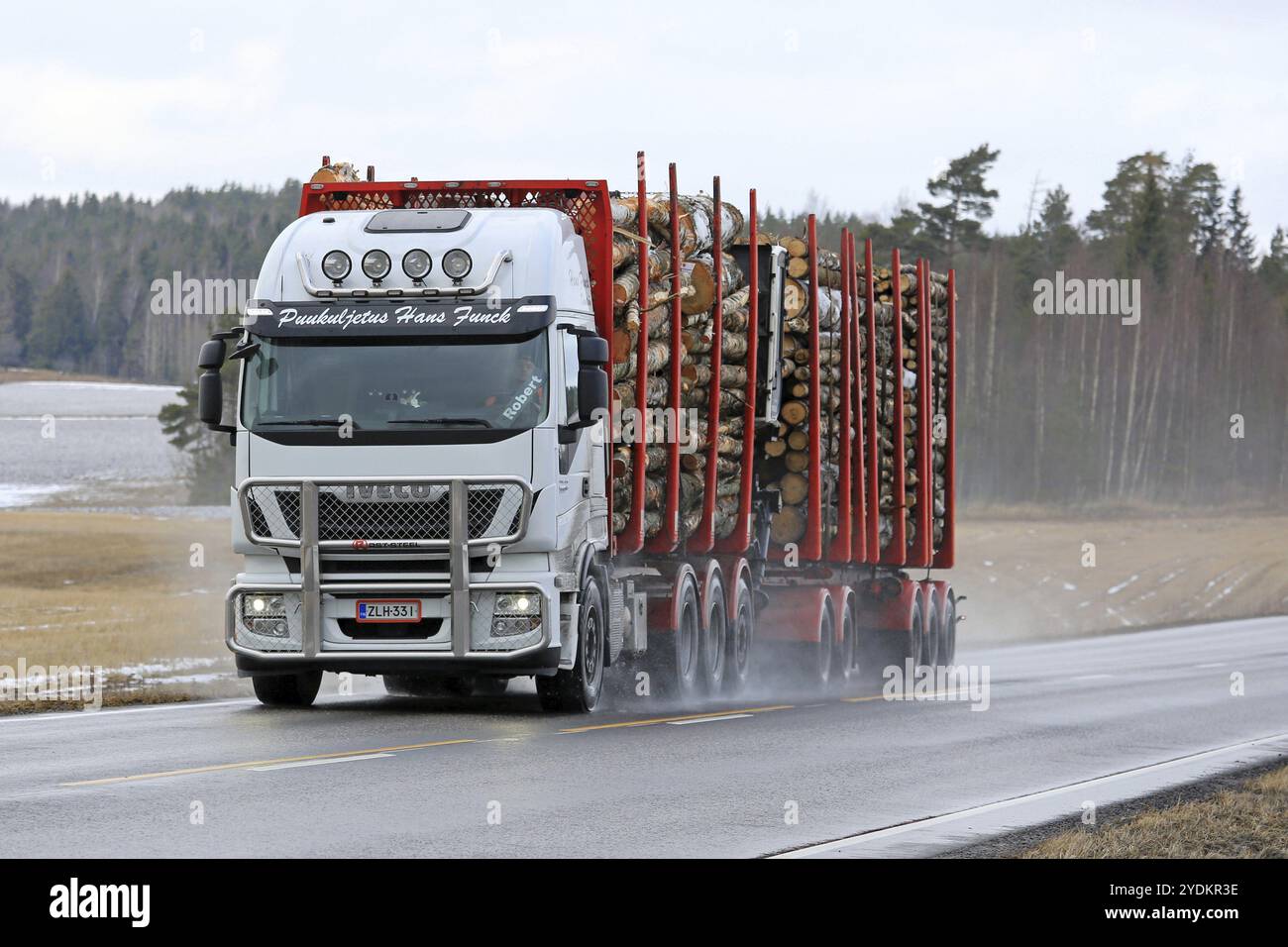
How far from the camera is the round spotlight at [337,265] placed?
15125mm

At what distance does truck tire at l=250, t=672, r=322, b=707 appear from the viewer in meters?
16.1

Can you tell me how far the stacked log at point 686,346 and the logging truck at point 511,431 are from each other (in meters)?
0.03

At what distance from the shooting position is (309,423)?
14.7 meters

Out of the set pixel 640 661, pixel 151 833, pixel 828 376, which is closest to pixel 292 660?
pixel 640 661

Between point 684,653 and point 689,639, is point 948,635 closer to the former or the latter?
point 689,639

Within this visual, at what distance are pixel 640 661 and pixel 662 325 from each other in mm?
2915

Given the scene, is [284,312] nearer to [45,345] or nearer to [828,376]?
[828,376]

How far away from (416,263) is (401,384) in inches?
39.6

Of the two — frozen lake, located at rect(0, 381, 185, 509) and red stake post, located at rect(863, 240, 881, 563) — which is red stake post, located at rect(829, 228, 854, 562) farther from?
frozen lake, located at rect(0, 381, 185, 509)

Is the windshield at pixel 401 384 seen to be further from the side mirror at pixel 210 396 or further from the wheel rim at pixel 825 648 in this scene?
the wheel rim at pixel 825 648

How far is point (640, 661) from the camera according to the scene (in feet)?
58.6

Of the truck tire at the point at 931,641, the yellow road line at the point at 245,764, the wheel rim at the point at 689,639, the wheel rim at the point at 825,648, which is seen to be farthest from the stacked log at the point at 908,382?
the yellow road line at the point at 245,764

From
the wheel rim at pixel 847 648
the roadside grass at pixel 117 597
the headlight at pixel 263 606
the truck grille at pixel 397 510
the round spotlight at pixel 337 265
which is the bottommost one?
the roadside grass at pixel 117 597

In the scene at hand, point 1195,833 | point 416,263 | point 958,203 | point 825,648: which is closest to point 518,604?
point 416,263
